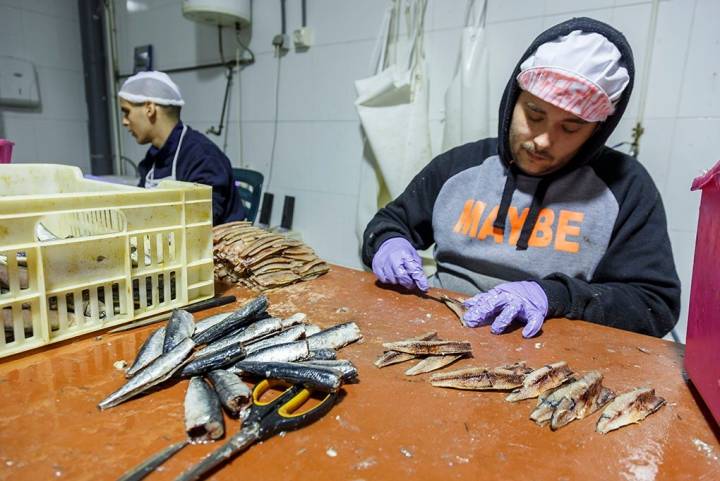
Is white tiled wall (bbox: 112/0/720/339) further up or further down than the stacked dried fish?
further up

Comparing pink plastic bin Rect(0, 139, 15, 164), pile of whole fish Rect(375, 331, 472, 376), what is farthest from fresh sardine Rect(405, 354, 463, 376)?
pink plastic bin Rect(0, 139, 15, 164)

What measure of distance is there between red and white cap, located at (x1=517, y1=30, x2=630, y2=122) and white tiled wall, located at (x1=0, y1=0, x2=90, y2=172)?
4.34m

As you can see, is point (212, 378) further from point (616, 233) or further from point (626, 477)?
point (616, 233)

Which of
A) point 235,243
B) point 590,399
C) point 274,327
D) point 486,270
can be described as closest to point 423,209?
point 486,270

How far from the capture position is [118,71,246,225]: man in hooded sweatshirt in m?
2.42

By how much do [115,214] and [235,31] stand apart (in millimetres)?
2794

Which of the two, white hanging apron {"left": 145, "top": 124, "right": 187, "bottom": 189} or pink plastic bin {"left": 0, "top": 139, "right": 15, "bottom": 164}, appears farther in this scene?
white hanging apron {"left": 145, "top": 124, "right": 187, "bottom": 189}

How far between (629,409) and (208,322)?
0.88 meters

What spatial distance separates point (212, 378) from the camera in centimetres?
82

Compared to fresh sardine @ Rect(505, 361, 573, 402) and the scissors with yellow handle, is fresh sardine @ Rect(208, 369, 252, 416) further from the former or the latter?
fresh sardine @ Rect(505, 361, 573, 402)

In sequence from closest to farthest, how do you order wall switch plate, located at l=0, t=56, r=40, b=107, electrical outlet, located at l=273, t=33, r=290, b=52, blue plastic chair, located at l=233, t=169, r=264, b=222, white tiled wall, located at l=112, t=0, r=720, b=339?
white tiled wall, located at l=112, t=0, r=720, b=339 < blue plastic chair, located at l=233, t=169, r=264, b=222 < electrical outlet, located at l=273, t=33, r=290, b=52 < wall switch plate, located at l=0, t=56, r=40, b=107

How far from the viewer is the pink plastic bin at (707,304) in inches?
28.8

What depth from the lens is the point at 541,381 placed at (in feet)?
2.77

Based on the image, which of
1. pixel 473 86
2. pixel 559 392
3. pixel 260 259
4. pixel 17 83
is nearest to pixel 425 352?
pixel 559 392
